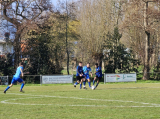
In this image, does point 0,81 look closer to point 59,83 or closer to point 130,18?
point 59,83

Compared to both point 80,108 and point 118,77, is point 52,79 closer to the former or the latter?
point 118,77

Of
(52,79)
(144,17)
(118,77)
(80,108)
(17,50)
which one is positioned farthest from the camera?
(17,50)

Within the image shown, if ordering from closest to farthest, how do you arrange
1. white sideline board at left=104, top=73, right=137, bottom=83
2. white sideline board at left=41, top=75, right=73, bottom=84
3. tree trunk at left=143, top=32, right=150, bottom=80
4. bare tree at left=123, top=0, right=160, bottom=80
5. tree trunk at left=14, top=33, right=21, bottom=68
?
1. white sideline board at left=41, top=75, right=73, bottom=84
2. white sideline board at left=104, top=73, right=137, bottom=83
3. bare tree at left=123, top=0, right=160, bottom=80
4. tree trunk at left=14, top=33, right=21, bottom=68
5. tree trunk at left=143, top=32, right=150, bottom=80

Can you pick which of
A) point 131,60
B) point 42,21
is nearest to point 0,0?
point 42,21

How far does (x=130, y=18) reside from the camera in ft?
119

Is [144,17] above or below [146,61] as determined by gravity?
above

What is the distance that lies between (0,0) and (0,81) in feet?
34.7

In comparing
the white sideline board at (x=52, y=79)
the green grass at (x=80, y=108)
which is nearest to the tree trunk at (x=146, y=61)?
the white sideline board at (x=52, y=79)

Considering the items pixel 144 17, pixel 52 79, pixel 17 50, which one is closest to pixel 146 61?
pixel 144 17

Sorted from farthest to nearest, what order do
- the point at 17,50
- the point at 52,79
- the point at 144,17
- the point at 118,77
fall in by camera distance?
the point at 17,50 < the point at 144,17 < the point at 118,77 < the point at 52,79

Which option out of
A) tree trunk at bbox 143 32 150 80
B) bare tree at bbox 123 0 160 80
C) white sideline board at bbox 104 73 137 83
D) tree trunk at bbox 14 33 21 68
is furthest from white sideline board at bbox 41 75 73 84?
tree trunk at bbox 143 32 150 80

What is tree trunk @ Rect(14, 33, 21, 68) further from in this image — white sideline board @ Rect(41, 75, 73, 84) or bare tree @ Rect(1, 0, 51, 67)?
white sideline board @ Rect(41, 75, 73, 84)

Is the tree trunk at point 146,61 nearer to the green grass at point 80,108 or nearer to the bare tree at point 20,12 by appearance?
the bare tree at point 20,12

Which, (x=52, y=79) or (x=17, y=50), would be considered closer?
(x=52, y=79)
